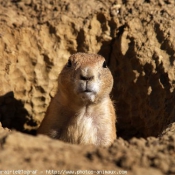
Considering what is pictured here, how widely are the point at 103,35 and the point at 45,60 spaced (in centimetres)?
120

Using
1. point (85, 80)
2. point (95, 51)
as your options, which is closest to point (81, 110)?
point (85, 80)

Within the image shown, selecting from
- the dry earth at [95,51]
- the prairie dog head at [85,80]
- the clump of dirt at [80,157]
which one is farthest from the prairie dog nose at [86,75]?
the dry earth at [95,51]

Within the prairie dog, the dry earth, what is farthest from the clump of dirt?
the dry earth

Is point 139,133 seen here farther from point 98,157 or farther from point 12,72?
point 98,157

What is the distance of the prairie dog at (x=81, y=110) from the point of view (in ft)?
20.0

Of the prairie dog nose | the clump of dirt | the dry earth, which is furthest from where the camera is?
the dry earth

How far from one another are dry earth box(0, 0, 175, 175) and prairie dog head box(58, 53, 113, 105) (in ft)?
4.56

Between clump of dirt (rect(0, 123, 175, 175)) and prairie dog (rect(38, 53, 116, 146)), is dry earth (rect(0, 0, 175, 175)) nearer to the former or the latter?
prairie dog (rect(38, 53, 116, 146))

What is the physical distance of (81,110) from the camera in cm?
648

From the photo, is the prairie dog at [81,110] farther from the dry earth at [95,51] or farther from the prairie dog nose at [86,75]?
the dry earth at [95,51]

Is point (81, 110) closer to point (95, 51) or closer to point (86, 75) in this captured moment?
point (86, 75)

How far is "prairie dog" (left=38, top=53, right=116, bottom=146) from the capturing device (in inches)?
240

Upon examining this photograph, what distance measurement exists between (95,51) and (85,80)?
2601mm

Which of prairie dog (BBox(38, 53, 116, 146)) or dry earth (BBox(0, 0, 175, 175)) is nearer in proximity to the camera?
prairie dog (BBox(38, 53, 116, 146))
